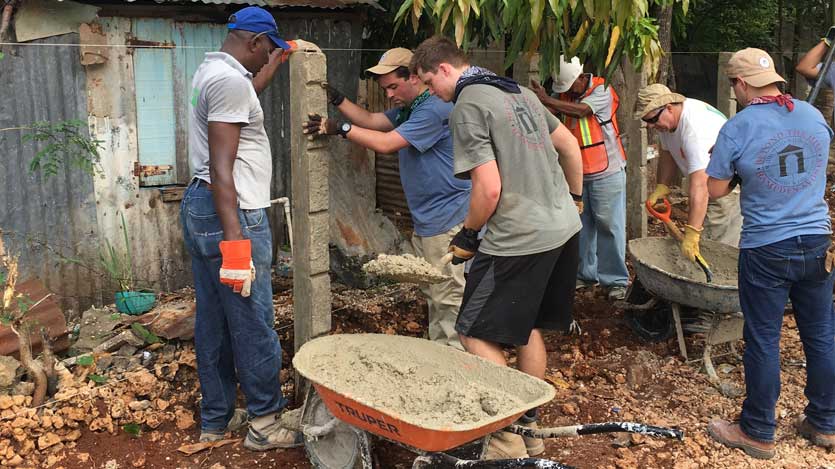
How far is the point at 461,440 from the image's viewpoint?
10.7 feet

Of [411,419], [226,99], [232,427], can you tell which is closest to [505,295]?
[411,419]

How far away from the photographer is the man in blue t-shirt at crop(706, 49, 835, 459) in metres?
4.05

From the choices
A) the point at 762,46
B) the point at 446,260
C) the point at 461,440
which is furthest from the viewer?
the point at 762,46

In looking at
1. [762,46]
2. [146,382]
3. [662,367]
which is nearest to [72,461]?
[146,382]

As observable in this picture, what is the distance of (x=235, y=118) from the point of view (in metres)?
3.73

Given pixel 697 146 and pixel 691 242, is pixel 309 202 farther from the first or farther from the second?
pixel 697 146

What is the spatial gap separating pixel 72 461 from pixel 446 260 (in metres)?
2.15

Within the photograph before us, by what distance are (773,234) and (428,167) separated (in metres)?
1.86

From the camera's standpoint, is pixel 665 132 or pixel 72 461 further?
pixel 665 132

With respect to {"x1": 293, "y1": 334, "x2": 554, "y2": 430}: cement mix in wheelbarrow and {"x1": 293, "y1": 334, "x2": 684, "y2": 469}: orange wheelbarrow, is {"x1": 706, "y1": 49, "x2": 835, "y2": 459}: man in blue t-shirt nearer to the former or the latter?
{"x1": 293, "y1": 334, "x2": 684, "y2": 469}: orange wheelbarrow

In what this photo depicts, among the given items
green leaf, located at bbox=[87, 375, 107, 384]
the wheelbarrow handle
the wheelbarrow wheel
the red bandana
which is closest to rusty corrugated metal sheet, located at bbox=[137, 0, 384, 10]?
green leaf, located at bbox=[87, 375, 107, 384]

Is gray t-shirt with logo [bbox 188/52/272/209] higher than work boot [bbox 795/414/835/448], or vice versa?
gray t-shirt with logo [bbox 188/52/272/209]

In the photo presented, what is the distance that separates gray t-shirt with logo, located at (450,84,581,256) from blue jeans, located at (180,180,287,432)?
1.09 m

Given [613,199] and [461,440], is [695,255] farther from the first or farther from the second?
[461,440]
